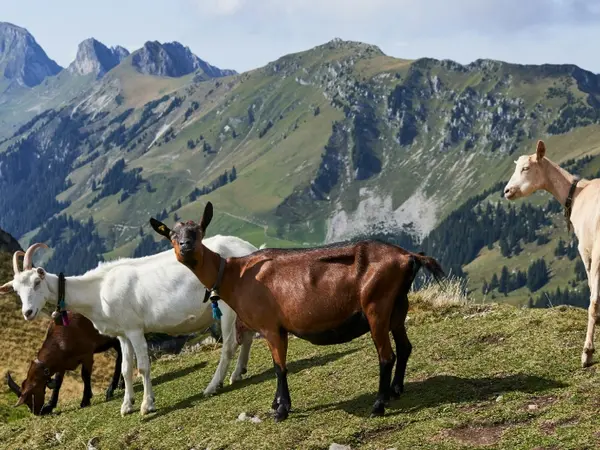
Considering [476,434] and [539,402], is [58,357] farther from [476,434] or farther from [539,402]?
[539,402]

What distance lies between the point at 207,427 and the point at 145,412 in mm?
3327

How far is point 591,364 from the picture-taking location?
37.9 ft

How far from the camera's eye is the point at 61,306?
16641mm

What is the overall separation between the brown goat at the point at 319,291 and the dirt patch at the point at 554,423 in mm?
2703

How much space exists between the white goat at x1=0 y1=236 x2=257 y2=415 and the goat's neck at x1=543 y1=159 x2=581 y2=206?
302 inches

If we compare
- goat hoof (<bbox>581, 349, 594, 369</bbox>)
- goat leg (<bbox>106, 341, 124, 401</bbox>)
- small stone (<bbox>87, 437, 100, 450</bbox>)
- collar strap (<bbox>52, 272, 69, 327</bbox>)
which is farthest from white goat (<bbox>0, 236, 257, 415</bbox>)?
goat hoof (<bbox>581, 349, 594, 369</bbox>)

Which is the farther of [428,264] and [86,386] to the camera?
[86,386]

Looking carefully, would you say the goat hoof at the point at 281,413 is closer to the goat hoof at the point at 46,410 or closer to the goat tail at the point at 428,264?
the goat tail at the point at 428,264

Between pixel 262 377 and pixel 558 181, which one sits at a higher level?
pixel 558 181

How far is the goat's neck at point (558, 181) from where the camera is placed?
1384 centimetres

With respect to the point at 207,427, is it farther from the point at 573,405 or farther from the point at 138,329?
the point at 573,405

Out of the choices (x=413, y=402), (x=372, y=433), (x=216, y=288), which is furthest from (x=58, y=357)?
(x=372, y=433)

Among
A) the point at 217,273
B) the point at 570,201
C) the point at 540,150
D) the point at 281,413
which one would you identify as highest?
the point at 540,150

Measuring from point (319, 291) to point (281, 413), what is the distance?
7.17 feet
